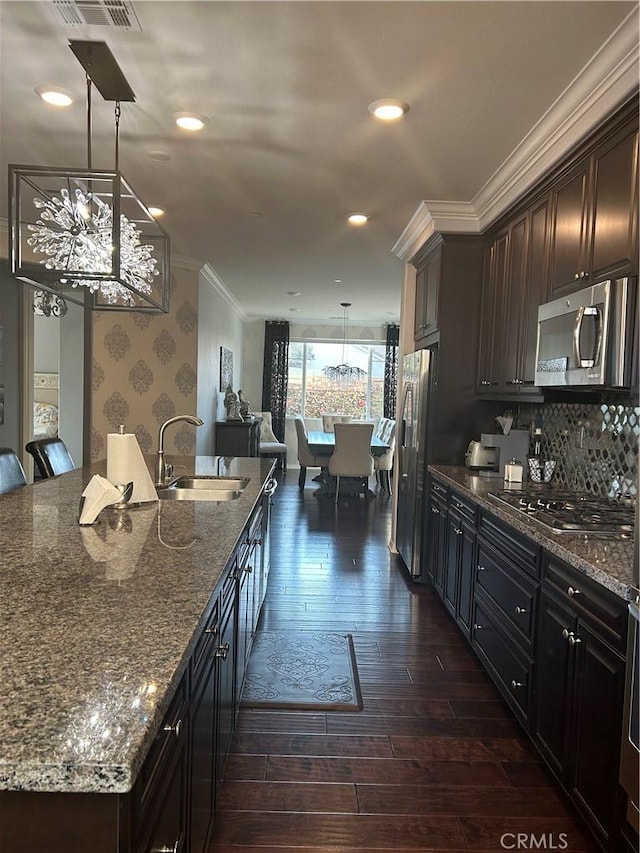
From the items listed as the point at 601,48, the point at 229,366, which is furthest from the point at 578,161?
the point at 229,366

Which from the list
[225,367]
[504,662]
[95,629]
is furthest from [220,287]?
[95,629]

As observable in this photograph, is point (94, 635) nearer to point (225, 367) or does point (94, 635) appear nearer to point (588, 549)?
point (588, 549)

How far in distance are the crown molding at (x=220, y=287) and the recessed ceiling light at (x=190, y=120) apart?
11.6 ft

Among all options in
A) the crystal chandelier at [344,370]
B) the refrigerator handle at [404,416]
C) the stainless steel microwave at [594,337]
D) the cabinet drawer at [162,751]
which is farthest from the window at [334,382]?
the cabinet drawer at [162,751]

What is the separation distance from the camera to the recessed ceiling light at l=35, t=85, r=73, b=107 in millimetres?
2770

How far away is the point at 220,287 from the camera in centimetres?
789

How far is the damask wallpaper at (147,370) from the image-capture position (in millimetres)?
6297

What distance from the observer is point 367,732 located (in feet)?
8.29

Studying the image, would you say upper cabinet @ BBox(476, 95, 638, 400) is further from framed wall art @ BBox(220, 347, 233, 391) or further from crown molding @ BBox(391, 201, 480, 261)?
framed wall art @ BBox(220, 347, 233, 391)

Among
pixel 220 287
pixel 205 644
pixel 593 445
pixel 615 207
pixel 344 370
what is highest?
pixel 220 287

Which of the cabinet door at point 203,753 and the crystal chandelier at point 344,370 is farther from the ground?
the crystal chandelier at point 344,370

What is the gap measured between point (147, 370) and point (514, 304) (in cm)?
400

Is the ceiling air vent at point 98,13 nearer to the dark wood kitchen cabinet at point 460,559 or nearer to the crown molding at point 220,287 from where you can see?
the dark wood kitchen cabinet at point 460,559

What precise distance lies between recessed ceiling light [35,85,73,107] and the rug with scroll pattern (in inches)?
111
